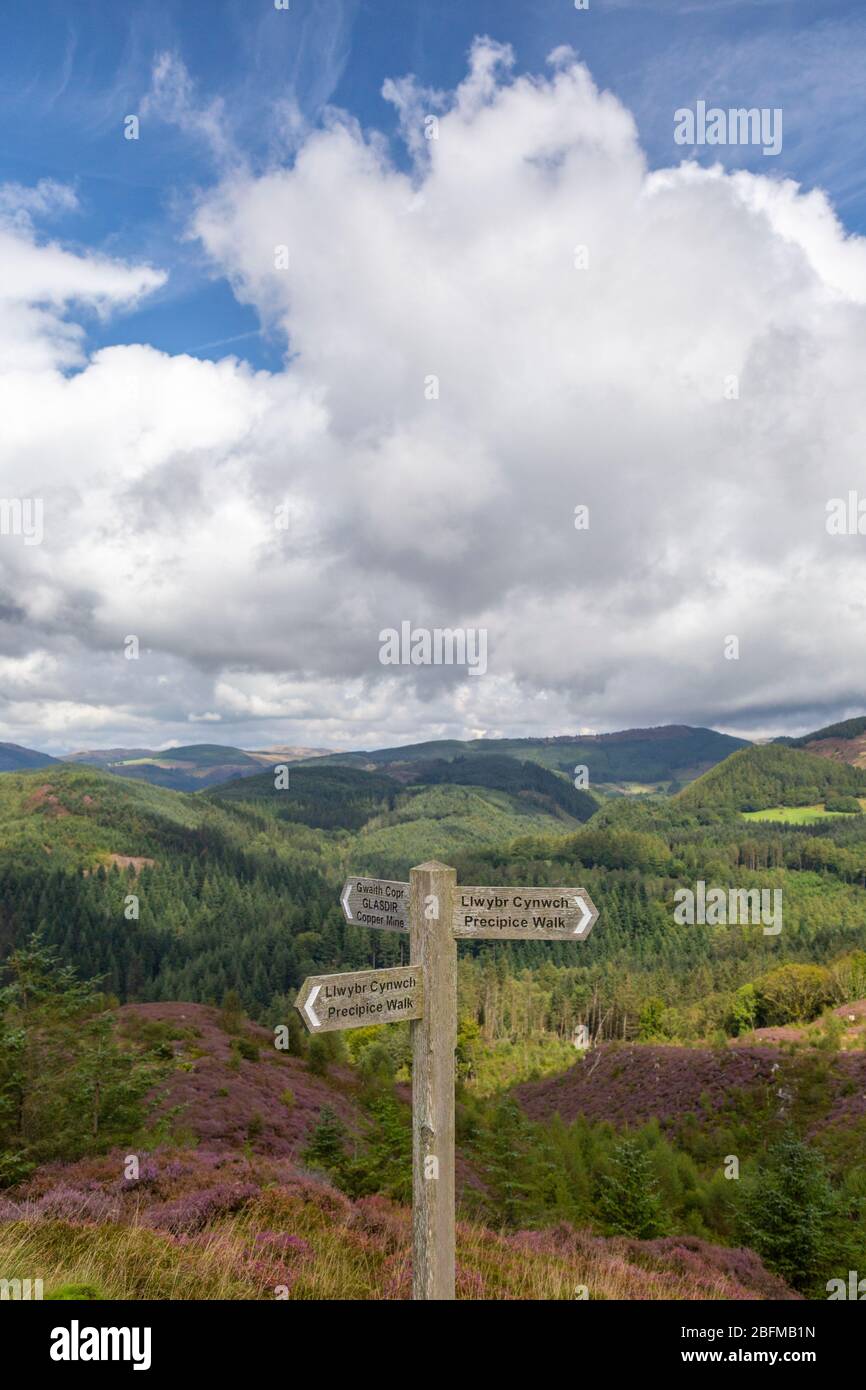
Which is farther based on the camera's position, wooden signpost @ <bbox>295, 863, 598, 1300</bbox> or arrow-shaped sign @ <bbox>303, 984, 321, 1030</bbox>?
wooden signpost @ <bbox>295, 863, 598, 1300</bbox>

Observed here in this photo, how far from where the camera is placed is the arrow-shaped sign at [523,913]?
5.09 metres

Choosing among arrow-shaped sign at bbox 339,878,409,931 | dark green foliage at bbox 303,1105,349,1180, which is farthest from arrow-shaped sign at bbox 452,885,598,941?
dark green foliage at bbox 303,1105,349,1180

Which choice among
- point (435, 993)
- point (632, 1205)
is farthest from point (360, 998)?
point (632, 1205)

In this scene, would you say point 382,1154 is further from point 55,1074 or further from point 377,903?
point 377,903

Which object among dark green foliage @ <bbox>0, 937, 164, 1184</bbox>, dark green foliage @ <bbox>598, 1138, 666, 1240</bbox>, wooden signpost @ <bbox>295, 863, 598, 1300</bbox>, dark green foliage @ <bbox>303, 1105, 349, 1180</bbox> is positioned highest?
wooden signpost @ <bbox>295, 863, 598, 1300</bbox>

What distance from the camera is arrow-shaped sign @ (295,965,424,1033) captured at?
4.44 m

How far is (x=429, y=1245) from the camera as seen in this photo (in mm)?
4828

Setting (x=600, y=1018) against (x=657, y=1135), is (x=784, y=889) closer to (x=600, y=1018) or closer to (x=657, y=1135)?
(x=600, y=1018)

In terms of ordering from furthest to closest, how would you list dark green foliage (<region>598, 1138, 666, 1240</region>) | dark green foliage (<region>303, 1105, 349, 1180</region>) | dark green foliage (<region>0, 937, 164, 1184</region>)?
dark green foliage (<region>598, 1138, 666, 1240</region>)
dark green foliage (<region>303, 1105, 349, 1180</region>)
dark green foliage (<region>0, 937, 164, 1184</region>)

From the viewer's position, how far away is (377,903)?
5.54 m

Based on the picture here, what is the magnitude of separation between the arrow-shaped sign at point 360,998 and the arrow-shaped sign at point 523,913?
551mm

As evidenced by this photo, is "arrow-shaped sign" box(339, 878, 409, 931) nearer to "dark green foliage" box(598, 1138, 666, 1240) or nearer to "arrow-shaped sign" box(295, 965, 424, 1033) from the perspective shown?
"arrow-shaped sign" box(295, 965, 424, 1033)

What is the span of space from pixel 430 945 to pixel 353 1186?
43.4 ft

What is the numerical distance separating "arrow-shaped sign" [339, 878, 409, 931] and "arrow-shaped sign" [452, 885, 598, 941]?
17.0 inches
